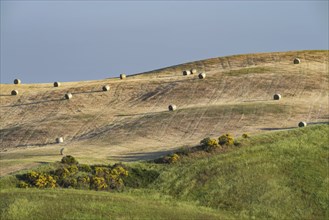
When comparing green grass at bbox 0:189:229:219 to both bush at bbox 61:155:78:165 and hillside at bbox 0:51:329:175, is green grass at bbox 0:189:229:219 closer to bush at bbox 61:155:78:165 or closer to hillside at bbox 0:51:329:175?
bush at bbox 61:155:78:165

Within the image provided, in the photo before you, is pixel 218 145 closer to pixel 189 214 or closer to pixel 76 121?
pixel 189 214

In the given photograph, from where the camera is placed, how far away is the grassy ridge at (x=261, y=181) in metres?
57.2

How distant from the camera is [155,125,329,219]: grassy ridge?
5719cm

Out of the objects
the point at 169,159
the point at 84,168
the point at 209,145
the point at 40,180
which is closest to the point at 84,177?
the point at 84,168

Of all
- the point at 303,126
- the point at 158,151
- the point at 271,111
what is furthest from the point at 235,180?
the point at 271,111

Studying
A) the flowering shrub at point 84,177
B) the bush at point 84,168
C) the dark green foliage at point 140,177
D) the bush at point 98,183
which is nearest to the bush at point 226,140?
the dark green foliage at point 140,177

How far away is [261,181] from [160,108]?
116 ft

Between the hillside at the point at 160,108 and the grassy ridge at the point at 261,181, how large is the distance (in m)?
8.48

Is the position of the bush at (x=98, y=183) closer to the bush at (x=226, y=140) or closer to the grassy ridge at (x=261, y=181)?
the grassy ridge at (x=261, y=181)

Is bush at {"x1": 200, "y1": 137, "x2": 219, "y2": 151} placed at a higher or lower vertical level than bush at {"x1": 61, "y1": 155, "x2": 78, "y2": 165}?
lower

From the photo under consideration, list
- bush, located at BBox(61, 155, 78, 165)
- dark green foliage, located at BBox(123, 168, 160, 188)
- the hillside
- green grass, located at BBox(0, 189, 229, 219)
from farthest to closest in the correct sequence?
the hillside < bush, located at BBox(61, 155, 78, 165) < dark green foliage, located at BBox(123, 168, 160, 188) < green grass, located at BBox(0, 189, 229, 219)

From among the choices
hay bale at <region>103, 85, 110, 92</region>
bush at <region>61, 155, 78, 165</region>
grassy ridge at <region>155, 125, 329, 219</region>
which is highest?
hay bale at <region>103, 85, 110, 92</region>

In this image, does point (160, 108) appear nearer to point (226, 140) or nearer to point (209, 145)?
point (226, 140)

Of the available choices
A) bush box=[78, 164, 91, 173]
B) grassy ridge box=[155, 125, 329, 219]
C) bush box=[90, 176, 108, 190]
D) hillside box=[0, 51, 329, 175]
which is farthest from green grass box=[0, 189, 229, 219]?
hillside box=[0, 51, 329, 175]
